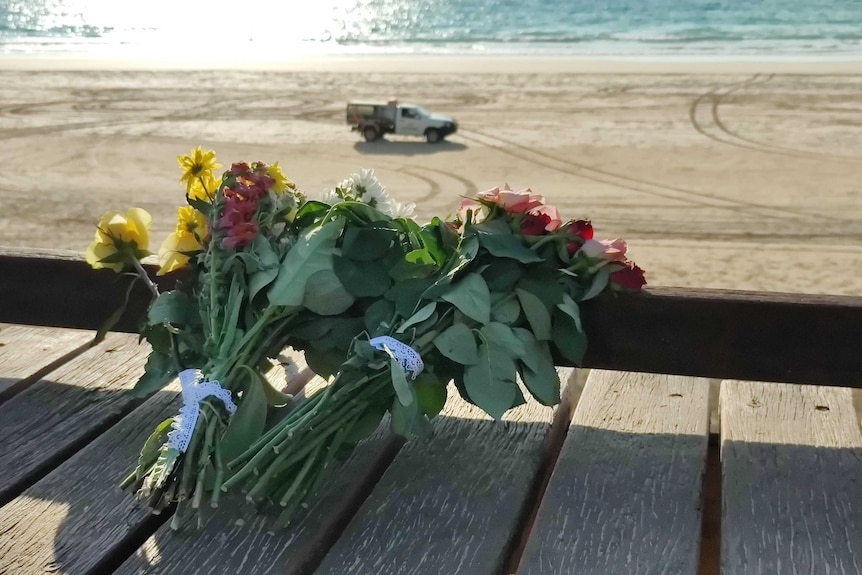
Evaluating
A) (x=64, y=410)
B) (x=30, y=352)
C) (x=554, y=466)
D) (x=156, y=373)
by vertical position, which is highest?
(x=156, y=373)

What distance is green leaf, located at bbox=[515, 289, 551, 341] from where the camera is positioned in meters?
1.69

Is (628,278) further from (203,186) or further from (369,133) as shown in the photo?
(369,133)

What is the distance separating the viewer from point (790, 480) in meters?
1.71

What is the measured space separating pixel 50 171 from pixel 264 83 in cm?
826

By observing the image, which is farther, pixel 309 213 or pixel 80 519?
pixel 309 213

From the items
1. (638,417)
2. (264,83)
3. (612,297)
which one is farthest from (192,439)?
(264,83)

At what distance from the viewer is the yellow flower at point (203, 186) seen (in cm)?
186

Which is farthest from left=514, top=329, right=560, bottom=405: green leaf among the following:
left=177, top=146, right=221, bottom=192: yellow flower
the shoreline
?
the shoreline

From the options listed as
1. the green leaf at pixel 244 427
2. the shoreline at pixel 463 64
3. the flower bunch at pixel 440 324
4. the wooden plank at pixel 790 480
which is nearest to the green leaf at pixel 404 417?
the flower bunch at pixel 440 324

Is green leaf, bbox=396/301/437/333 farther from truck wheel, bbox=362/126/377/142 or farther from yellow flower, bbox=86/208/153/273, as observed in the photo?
truck wheel, bbox=362/126/377/142

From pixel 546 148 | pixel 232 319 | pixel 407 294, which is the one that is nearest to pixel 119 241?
pixel 232 319

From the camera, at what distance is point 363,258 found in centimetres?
171

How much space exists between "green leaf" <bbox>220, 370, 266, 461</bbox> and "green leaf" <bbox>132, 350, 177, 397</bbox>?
0.28 meters

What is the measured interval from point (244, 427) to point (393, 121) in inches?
455
